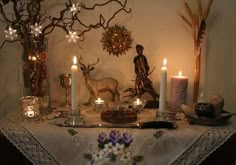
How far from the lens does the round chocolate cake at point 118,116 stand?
1.06 metres

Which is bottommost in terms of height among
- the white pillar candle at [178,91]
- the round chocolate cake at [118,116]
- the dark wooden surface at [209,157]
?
the dark wooden surface at [209,157]

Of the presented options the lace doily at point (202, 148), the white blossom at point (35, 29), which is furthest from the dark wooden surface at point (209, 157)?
the white blossom at point (35, 29)

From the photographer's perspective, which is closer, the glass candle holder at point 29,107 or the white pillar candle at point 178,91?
the glass candle holder at point 29,107

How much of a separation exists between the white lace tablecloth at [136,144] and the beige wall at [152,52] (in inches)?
16.6

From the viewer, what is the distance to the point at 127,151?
3.11 ft

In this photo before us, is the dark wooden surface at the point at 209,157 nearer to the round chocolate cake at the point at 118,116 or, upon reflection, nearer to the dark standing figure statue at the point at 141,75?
the round chocolate cake at the point at 118,116

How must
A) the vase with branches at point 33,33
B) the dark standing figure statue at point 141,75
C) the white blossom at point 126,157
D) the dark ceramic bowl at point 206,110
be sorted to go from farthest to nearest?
the dark standing figure statue at point 141,75
the vase with branches at point 33,33
the dark ceramic bowl at point 206,110
the white blossom at point 126,157

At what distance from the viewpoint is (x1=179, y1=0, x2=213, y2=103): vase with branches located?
1.29 metres

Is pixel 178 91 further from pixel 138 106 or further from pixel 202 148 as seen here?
pixel 202 148

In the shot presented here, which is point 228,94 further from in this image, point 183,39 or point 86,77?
point 86,77

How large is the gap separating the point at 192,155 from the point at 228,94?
0.55m

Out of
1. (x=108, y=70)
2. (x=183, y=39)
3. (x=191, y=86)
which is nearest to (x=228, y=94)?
(x=191, y=86)

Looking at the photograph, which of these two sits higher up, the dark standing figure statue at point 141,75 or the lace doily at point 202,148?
the dark standing figure statue at point 141,75

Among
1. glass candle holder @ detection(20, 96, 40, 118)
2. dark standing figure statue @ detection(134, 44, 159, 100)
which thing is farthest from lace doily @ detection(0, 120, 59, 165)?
dark standing figure statue @ detection(134, 44, 159, 100)
